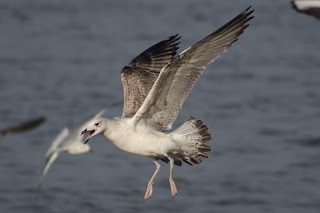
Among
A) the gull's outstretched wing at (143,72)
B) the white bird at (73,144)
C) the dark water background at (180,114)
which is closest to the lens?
the white bird at (73,144)

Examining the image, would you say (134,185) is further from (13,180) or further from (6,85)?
(6,85)

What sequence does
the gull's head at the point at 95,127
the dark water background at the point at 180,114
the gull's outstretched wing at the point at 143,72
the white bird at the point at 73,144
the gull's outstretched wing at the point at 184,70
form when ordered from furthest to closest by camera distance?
the dark water background at the point at 180,114
the gull's outstretched wing at the point at 143,72
the white bird at the point at 73,144
the gull's head at the point at 95,127
the gull's outstretched wing at the point at 184,70

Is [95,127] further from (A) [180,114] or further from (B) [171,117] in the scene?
(A) [180,114]

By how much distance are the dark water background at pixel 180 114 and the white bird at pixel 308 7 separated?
3.48m

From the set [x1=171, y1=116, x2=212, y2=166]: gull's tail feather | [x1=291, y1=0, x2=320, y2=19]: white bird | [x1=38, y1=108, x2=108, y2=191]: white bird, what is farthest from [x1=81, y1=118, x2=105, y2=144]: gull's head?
[x1=291, y1=0, x2=320, y2=19]: white bird

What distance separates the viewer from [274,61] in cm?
1577

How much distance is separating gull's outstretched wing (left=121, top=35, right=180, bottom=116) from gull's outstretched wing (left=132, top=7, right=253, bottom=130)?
2.51 ft

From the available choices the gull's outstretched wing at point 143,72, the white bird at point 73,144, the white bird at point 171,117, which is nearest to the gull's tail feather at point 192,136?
the white bird at point 171,117

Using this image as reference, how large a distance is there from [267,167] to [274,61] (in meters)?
4.78

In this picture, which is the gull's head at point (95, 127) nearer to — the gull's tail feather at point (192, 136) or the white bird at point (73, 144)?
the white bird at point (73, 144)

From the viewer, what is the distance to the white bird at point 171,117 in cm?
684

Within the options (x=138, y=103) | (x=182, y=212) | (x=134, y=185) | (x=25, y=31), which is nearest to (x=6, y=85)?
(x=25, y=31)

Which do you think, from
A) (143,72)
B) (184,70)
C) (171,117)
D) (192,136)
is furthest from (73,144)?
(143,72)

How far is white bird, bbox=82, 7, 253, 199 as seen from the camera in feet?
22.5
